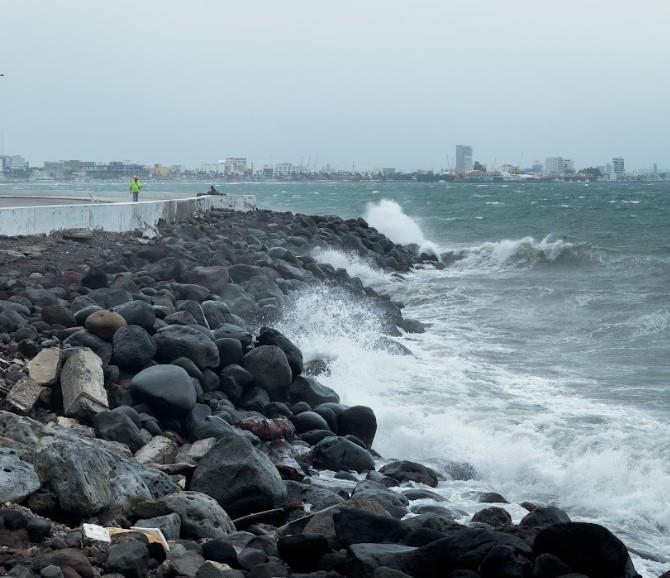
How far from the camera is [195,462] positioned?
610 centimetres

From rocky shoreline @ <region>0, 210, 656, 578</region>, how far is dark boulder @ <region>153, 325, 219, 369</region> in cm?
2

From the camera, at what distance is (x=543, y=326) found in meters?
15.4

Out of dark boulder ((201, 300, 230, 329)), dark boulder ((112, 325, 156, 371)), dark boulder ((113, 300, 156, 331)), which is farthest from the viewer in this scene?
dark boulder ((201, 300, 230, 329))

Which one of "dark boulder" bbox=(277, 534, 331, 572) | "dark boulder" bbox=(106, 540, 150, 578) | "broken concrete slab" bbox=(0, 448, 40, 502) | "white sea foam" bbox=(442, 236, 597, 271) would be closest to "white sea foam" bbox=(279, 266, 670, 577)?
"dark boulder" bbox=(277, 534, 331, 572)

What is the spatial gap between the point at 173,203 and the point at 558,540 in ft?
58.9

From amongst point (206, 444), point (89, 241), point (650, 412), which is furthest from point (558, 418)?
point (89, 241)

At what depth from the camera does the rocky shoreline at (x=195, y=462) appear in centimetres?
421

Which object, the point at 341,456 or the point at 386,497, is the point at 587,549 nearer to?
the point at 386,497

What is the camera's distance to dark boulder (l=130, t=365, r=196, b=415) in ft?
22.6

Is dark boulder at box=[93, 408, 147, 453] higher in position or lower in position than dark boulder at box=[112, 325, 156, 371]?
lower

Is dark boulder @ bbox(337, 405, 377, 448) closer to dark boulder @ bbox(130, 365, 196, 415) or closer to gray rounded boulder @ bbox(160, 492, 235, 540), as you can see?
dark boulder @ bbox(130, 365, 196, 415)

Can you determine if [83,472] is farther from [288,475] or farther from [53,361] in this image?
[53,361]

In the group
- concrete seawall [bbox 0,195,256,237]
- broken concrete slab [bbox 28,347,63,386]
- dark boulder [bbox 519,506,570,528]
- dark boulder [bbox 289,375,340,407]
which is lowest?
dark boulder [bbox 519,506,570,528]

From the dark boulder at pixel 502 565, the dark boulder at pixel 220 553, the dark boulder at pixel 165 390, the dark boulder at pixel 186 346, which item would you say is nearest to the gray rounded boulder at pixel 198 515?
the dark boulder at pixel 220 553
